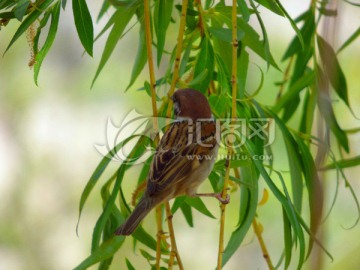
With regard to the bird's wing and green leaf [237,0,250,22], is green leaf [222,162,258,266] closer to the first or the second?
the bird's wing

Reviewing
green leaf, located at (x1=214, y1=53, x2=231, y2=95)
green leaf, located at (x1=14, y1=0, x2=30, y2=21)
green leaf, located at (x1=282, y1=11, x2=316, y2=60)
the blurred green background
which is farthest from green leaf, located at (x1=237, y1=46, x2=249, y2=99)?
the blurred green background

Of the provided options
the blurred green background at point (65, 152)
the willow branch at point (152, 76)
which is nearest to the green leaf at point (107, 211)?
the willow branch at point (152, 76)

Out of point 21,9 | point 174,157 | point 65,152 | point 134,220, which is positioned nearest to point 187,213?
point 174,157

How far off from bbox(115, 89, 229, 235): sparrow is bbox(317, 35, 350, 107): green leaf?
0.30 m

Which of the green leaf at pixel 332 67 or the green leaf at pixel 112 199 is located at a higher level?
the green leaf at pixel 332 67

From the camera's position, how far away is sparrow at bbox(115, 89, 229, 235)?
1413mm

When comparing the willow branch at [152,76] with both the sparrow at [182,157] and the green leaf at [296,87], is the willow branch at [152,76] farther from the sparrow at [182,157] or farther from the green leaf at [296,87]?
the green leaf at [296,87]

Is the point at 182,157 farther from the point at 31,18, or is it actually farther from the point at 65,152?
the point at 65,152

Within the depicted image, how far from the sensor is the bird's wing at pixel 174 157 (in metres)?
1.50

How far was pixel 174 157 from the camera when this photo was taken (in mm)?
1559

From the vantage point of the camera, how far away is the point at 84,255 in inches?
121

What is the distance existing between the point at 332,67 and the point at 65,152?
1.59 meters

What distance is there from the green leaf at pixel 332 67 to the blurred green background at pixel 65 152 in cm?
96

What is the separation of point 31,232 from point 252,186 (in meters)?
1.65
